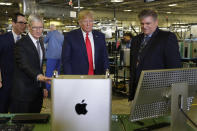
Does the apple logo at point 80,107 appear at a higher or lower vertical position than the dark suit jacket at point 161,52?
lower

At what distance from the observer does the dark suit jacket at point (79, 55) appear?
2.38 metres

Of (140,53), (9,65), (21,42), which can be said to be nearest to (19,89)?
(21,42)

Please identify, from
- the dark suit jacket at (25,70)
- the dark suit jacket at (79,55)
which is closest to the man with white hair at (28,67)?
the dark suit jacket at (25,70)

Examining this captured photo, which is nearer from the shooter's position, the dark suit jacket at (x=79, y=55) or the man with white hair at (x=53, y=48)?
the dark suit jacket at (x=79, y=55)

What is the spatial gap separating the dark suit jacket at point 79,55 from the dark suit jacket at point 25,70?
44cm

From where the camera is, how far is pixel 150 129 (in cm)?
148

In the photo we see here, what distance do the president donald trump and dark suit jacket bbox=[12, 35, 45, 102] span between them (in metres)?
0.46

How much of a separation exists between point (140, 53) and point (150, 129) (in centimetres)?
78

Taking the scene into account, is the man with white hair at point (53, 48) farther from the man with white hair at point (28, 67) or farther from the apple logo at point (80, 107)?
the apple logo at point (80, 107)

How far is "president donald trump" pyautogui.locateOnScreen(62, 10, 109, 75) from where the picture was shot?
2.38 m

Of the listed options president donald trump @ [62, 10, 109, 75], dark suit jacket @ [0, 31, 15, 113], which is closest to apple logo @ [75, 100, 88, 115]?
president donald trump @ [62, 10, 109, 75]

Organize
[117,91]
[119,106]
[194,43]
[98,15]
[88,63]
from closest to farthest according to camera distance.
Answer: [88,63], [119,106], [117,91], [194,43], [98,15]

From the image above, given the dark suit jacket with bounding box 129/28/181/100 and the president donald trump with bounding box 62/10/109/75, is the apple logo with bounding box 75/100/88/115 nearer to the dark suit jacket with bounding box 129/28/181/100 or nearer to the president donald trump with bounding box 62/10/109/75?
the dark suit jacket with bounding box 129/28/181/100

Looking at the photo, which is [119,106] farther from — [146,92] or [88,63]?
[146,92]
